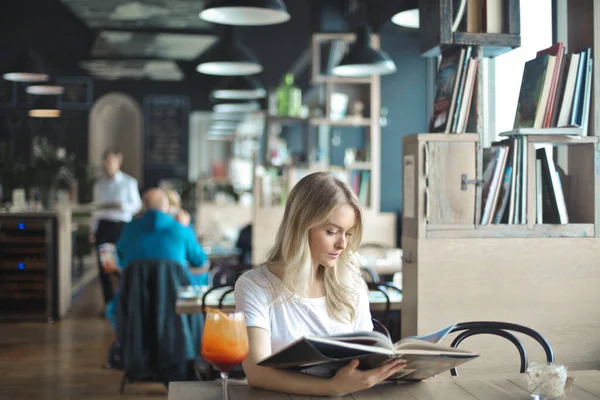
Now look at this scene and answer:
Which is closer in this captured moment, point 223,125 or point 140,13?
point 140,13

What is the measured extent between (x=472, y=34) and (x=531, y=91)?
321mm

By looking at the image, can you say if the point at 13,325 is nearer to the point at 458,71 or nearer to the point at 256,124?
the point at 458,71

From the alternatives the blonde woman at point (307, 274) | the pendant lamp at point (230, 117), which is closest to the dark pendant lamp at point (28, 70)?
the pendant lamp at point (230, 117)

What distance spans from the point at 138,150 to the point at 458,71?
12.0 m

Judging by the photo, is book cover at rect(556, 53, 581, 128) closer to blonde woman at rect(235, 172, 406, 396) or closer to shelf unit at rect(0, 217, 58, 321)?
blonde woman at rect(235, 172, 406, 396)

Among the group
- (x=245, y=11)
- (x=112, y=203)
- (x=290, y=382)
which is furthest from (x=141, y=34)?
(x=290, y=382)

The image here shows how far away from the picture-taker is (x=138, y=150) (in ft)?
47.9

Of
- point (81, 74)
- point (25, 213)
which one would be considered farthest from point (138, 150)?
point (25, 213)

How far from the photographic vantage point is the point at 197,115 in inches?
595

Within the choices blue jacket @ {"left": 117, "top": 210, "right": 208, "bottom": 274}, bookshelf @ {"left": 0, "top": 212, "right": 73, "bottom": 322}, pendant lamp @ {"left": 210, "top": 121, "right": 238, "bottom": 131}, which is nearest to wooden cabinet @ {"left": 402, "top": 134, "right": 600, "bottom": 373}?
blue jacket @ {"left": 117, "top": 210, "right": 208, "bottom": 274}

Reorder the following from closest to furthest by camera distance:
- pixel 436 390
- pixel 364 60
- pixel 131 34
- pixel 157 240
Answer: pixel 436 390 → pixel 157 240 → pixel 364 60 → pixel 131 34

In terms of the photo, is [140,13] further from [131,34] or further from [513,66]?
[513,66]

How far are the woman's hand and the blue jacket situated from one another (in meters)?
3.00

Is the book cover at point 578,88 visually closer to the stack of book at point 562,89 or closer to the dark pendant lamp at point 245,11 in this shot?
the stack of book at point 562,89
